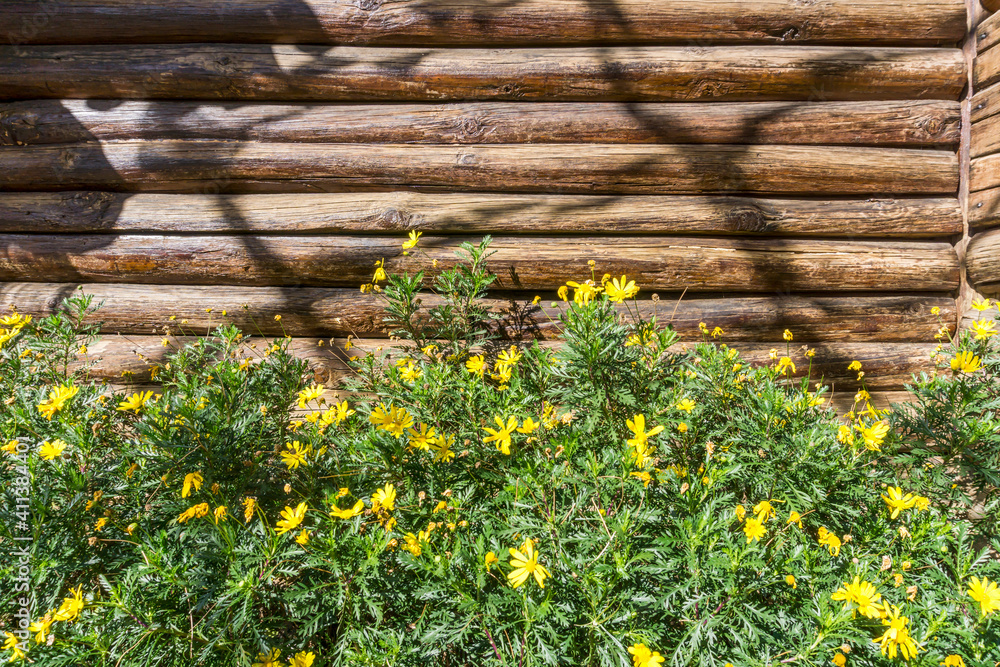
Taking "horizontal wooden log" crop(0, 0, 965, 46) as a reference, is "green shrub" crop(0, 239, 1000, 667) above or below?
below

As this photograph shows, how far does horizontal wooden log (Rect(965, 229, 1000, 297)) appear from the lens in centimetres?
238

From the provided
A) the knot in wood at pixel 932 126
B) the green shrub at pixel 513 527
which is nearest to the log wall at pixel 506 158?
the knot in wood at pixel 932 126

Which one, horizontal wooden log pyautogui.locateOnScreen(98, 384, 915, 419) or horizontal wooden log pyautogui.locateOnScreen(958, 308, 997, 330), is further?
horizontal wooden log pyautogui.locateOnScreen(98, 384, 915, 419)

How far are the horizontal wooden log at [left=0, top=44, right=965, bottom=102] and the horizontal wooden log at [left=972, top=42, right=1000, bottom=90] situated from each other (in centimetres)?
6

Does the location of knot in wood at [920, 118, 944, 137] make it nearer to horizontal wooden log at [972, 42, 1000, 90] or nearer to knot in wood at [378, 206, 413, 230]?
horizontal wooden log at [972, 42, 1000, 90]

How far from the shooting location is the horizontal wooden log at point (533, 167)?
8.18 ft

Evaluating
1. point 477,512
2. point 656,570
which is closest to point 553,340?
point 477,512

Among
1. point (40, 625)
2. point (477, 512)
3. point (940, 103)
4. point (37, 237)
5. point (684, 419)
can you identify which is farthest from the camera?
point (37, 237)

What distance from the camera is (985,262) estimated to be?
7.93ft

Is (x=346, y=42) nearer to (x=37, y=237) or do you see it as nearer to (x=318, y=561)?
(x=37, y=237)

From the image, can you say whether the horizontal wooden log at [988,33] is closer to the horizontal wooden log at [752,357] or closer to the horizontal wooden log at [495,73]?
the horizontal wooden log at [495,73]

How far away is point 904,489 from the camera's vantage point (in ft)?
5.82

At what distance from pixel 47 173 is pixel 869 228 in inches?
174

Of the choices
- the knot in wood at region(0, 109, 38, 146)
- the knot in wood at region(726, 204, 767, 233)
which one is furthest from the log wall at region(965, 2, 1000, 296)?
the knot in wood at region(0, 109, 38, 146)
